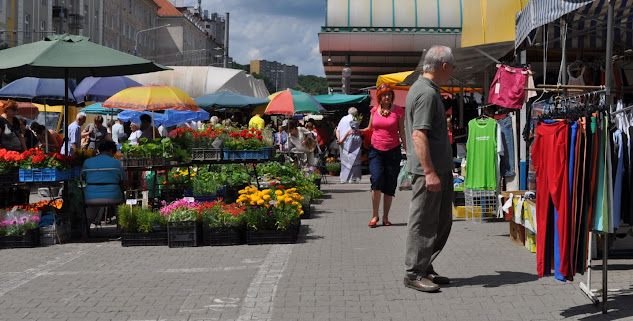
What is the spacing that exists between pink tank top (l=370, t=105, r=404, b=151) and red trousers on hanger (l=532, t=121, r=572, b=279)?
188 inches

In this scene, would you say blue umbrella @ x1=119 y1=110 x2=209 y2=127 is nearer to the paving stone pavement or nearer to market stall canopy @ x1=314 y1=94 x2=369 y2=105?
market stall canopy @ x1=314 y1=94 x2=369 y2=105

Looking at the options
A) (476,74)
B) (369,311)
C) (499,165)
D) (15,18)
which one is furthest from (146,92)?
(15,18)

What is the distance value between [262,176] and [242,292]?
29.1ft

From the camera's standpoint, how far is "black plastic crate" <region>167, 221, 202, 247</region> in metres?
9.69

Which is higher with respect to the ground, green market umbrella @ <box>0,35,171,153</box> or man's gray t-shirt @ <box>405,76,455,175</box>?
green market umbrella @ <box>0,35,171,153</box>

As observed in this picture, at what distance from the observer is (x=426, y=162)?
6.48 metres

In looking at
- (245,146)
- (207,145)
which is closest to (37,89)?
(207,145)

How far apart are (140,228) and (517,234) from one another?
15.1ft

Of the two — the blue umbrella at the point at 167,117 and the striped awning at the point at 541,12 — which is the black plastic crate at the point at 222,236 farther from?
the blue umbrella at the point at 167,117

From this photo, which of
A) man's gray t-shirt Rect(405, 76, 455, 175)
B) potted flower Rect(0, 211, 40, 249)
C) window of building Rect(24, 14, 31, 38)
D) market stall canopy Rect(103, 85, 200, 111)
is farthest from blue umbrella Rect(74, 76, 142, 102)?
window of building Rect(24, 14, 31, 38)

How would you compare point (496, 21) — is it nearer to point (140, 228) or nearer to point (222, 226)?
point (222, 226)

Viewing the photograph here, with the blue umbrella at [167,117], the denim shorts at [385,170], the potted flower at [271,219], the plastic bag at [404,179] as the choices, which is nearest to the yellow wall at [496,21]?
the plastic bag at [404,179]

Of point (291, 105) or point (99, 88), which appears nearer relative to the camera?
point (99, 88)

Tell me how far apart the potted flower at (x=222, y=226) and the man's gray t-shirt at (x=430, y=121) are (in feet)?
11.6
